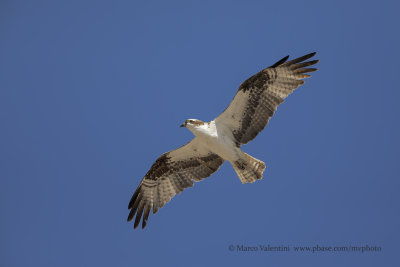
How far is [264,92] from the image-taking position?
1095cm

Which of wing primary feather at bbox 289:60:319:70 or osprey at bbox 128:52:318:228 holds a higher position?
wing primary feather at bbox 289:60:319:70

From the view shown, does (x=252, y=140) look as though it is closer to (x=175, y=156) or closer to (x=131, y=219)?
(x=175, y=156)

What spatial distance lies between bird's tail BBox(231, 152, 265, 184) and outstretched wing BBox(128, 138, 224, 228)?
2.36ft

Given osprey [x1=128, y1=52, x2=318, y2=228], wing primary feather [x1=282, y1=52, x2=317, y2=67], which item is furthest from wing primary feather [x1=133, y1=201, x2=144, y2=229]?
wing primary feather [x1=282, y1=52, x2=317, y2=67]

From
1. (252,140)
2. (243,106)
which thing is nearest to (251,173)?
(252,140)

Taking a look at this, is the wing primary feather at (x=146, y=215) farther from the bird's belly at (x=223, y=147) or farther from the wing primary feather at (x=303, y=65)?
the wing primary feather at (x=303, y=65)

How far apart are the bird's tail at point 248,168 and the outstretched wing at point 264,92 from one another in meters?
0.61

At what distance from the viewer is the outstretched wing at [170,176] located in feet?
39.3

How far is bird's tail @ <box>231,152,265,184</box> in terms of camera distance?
11195mm

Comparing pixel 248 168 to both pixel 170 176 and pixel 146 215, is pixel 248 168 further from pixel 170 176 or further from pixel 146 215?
pixel 146 215

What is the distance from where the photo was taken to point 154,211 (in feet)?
39.8

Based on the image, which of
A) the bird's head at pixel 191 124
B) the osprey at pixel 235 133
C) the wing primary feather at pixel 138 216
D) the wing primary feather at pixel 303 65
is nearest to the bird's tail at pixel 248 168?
the osprey at pixel 235 133

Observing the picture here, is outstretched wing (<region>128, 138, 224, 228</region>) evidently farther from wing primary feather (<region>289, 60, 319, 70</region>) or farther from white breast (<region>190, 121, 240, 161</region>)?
wing primary feather (<region>289, 60, 319, 70</region>)

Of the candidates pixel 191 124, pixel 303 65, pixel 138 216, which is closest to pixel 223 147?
pixel 191 124
